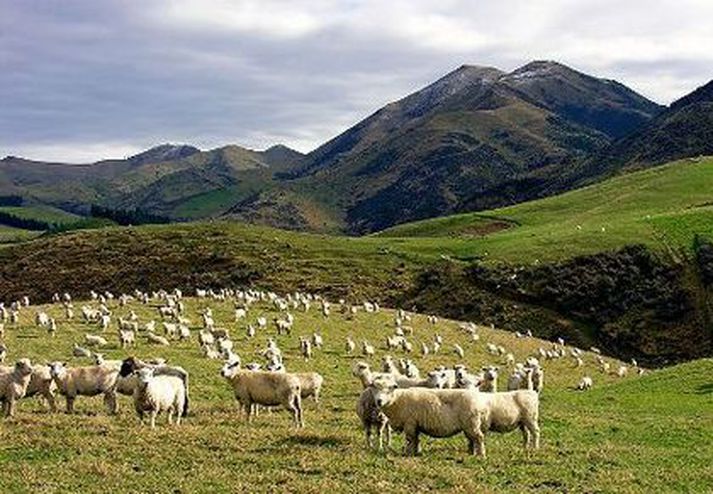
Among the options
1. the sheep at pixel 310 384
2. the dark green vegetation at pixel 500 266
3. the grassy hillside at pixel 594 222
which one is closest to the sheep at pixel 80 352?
the sheep at pixel 310 384

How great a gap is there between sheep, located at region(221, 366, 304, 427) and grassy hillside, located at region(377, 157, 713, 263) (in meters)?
86.1

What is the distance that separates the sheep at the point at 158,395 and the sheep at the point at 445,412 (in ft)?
22.8

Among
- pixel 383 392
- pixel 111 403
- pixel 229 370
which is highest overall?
pixel 383 392

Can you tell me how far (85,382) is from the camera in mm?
28828

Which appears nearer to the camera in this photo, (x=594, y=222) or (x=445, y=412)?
(x=445, y=412)

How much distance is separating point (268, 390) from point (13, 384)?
814 centimetres

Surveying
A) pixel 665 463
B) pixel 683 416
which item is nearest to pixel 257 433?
pixel 665 463

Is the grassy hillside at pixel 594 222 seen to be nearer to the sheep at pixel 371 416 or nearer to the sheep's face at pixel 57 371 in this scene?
the sheep's face at pixel 57 371

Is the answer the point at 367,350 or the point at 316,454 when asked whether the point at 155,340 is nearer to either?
the point at 367,350

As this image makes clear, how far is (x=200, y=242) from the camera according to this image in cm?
13925

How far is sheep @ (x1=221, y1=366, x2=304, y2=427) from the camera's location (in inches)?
1075

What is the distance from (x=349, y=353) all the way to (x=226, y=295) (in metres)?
25.2

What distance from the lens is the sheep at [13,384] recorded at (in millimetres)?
26766

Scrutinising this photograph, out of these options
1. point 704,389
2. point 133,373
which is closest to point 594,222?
point 704,389
